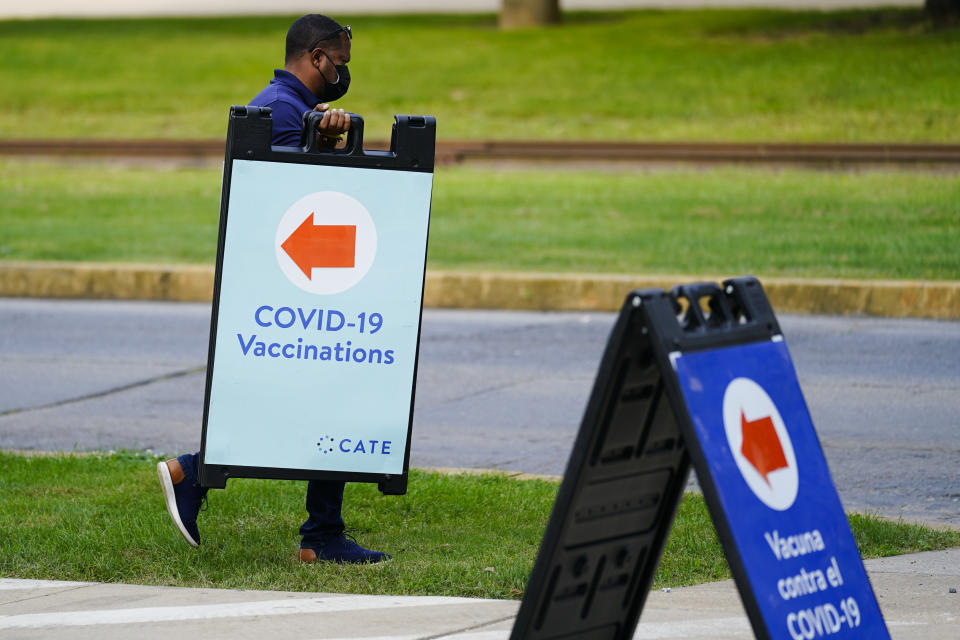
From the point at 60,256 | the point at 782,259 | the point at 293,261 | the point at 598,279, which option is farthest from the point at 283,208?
the point at 60,256

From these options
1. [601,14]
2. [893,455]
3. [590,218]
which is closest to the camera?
[893,455]

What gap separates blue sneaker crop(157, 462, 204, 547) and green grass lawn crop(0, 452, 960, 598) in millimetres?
107

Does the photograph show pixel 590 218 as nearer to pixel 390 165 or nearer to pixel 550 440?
Result: pixel 550 440

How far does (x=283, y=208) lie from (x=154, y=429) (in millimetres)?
3408

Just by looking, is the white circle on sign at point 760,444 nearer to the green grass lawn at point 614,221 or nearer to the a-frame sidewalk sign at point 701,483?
the a-frame sidewalk sign at point 701,483

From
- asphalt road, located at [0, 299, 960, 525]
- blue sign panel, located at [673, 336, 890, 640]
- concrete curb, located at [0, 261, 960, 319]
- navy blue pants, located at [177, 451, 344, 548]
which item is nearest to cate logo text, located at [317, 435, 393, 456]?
navy blue pants, located at [177, 451, 344, 548]

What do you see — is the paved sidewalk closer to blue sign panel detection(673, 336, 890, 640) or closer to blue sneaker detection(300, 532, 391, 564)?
blue sneaker detection(300, 532, 391, 564)

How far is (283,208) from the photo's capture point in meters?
4.91

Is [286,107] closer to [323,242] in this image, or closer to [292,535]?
[323,242]

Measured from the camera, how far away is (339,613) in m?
4.61

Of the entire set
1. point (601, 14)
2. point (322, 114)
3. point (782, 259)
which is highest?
point (601, 14)

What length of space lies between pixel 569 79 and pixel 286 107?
23.5 metres

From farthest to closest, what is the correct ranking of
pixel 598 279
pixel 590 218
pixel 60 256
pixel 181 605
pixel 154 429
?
pixel 590 218 < pixel 60 256 < pixel 598 279 < pixel 154 429 < pixel 181 605

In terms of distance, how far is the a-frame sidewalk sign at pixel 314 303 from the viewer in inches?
193
